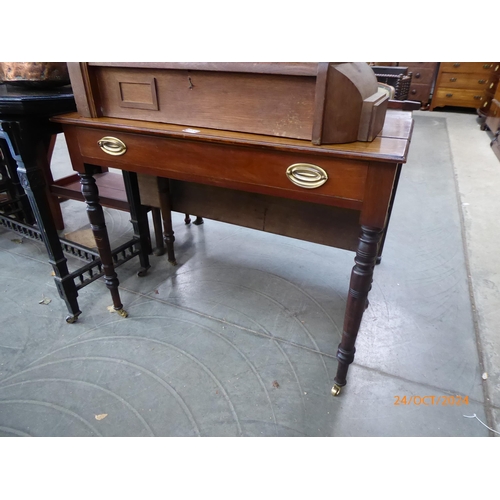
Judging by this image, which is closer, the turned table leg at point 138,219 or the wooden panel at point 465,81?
the turned table leg at point 138,219

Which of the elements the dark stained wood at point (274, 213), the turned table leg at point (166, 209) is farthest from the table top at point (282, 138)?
the turned table leg at point (166, 209)

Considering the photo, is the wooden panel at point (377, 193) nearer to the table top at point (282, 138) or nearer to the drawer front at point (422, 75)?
the table top at point (282, 138)

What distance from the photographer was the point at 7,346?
155cm

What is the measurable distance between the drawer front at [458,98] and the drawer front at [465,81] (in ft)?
0.23

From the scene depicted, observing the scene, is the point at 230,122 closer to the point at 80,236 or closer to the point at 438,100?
the point at 80,236

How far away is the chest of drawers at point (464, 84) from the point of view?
17.4 feet

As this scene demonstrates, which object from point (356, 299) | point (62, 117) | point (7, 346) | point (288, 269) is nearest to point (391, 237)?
point (288, 269)

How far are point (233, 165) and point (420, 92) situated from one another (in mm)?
6209

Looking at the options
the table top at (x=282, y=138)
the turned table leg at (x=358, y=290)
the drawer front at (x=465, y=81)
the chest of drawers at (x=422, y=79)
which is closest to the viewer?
the table top at (x=282, y=138)

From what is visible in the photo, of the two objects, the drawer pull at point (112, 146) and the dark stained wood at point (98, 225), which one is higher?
the drawer pull at point (112, 146)

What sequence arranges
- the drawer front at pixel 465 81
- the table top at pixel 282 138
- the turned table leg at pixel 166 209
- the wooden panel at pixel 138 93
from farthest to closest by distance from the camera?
the drawer front at pixel 465 81 → the turned table leg at pixel 166 209 → the wooden panel at pixel 138 93 → the table top at pixel 282 138

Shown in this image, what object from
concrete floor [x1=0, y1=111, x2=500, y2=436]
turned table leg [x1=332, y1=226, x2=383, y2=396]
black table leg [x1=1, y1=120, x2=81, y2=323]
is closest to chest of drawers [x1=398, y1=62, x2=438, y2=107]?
concrete floor [x1=0, y1=111, x2=500, y2=436]

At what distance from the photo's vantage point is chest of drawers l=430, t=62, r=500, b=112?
5.30 metres

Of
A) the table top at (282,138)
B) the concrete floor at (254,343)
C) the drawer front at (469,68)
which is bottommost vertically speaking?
the concrete floor at (254,343)
